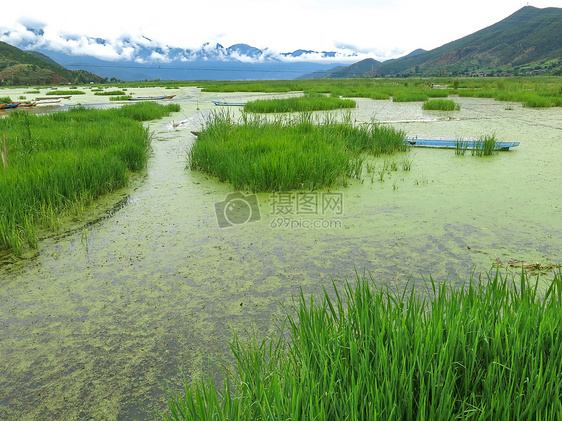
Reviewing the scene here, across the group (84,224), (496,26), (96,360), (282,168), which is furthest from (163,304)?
(496,26)

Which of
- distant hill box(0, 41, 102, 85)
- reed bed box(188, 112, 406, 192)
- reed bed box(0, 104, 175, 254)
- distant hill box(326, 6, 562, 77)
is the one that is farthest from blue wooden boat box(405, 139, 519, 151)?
distant hill box(326, 6, 562, 77)

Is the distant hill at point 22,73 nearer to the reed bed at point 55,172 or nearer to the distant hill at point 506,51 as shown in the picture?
the reed bed at point 55,172

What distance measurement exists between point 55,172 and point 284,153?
7.38 feet

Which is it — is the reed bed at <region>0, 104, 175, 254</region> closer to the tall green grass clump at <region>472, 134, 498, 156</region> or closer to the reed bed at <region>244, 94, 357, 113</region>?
the reed bed at <region>244, 94, 357, 113</region>

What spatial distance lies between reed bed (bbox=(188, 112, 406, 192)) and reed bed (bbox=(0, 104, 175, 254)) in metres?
1.03

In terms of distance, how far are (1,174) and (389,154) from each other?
4.88 meters

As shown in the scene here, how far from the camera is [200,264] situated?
246 cm

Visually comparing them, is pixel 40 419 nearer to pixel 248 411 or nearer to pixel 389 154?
pixel 248 411

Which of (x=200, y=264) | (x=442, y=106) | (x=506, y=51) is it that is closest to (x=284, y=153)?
(x=200, y=264)

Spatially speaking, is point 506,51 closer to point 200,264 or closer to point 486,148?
point 486,148

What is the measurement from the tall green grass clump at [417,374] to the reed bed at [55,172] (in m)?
2.31

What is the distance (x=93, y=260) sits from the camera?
252 cm

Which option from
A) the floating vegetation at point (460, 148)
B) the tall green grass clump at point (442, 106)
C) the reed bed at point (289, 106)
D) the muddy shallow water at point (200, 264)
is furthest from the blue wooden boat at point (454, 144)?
the tall green grass clump at point (442, 106)

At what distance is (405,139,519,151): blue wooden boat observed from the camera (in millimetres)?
5609
